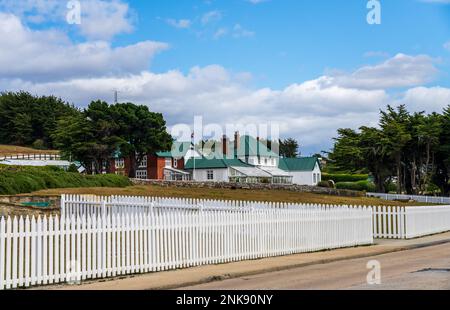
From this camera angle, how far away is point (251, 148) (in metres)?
108

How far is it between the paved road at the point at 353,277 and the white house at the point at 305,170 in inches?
3503

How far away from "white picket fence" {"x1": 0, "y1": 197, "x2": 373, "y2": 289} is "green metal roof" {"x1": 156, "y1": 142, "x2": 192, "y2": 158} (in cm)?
7473

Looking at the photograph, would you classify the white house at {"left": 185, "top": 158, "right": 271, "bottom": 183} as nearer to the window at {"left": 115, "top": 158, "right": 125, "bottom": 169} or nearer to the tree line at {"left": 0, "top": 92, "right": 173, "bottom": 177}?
the window at {"left": 115, "top": 158, "right": 125, "bottom": 169}

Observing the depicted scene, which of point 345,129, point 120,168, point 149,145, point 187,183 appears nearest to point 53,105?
point 120,168

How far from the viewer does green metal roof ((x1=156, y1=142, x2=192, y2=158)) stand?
97.9 metres

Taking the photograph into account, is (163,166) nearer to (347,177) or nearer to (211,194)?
(347,177)

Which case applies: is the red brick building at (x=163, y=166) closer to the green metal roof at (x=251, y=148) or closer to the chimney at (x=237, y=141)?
the chimney at (x=237, y=141)

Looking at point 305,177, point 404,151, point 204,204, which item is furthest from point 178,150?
point 204,204

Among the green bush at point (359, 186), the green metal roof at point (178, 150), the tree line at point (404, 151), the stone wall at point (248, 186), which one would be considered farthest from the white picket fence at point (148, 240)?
the green metal roof at point (178, 150)

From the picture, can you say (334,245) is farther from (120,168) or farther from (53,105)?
(53,105)

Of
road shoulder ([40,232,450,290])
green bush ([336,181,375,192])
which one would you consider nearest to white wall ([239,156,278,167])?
green bush ([336,181,375,192])

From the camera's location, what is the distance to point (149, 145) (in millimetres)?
82375

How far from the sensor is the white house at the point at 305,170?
10831cm
